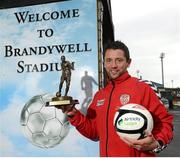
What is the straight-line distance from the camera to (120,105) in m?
2.48

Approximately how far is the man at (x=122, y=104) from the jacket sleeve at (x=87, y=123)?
0.06 meters

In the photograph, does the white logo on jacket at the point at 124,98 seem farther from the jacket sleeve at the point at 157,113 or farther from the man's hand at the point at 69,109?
the man's hand at the point at 69,109

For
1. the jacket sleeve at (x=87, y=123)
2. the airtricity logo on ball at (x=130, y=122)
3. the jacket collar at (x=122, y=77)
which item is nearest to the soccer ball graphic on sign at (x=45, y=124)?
the jacket sleeve at (x=87, y=123)

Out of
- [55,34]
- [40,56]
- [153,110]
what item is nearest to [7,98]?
[40,56]

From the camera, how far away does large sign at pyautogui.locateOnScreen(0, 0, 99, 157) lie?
480 cm

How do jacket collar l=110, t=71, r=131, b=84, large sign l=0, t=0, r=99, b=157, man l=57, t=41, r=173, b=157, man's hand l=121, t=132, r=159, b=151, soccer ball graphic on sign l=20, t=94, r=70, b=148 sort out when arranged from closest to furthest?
man's hand l=121, t=132, r=159, b=151
man l=57, t=41, r=173, b=157
jacket collar l=110, t=71, r=131, b=84
large sign l=0, t=0, r=99, b=157
soccer ball graphic on sign l=20, t=94, r=70, b=148

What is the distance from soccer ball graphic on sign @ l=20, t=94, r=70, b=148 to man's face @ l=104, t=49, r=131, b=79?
98.9 inches

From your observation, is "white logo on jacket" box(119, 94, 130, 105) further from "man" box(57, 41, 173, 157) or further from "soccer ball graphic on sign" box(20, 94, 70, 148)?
"soccer ball graphic on sign" box(20, 94, 70, 148)

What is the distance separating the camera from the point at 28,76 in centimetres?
504

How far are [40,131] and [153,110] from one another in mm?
2753

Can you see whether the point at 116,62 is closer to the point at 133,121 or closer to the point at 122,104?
the point at 122,104

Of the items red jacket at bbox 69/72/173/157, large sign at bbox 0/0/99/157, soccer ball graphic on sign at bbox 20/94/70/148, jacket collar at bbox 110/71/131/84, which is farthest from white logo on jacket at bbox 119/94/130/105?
soccer ball graphic on sign at bbox 20/94/70/148

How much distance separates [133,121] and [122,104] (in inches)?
6.3

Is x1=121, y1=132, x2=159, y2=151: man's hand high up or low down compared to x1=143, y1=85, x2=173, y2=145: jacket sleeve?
down
